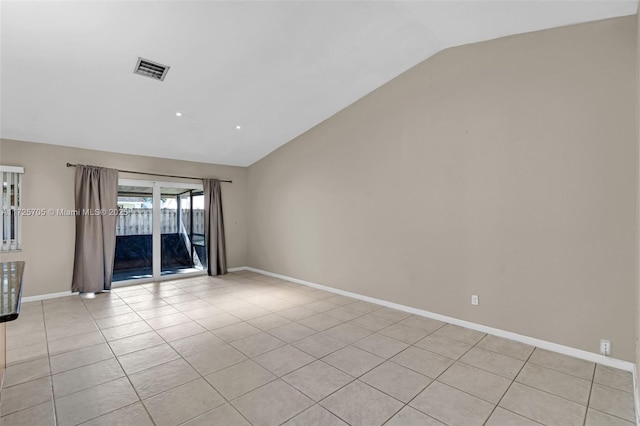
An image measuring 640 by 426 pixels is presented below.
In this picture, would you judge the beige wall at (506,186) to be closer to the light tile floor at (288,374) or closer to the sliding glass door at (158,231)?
the light tile floor at (288,374)

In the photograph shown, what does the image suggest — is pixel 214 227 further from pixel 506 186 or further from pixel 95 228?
pixel 506 186

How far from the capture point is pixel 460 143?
11.5 feet

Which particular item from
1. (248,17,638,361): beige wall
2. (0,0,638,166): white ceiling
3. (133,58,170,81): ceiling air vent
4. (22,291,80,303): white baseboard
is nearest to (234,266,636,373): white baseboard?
(248,17,638,361): beige wall

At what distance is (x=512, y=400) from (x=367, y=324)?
1.66 m

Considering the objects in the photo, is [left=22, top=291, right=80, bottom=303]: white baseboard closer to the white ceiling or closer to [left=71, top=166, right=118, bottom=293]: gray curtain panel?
[left=71, top=166, right=118, bottom=293]: gray curtain panel

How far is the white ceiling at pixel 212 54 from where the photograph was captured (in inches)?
101

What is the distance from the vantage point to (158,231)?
18.9ft

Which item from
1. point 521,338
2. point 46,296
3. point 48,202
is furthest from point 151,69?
point 521,338

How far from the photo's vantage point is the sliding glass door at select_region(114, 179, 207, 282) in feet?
18.3

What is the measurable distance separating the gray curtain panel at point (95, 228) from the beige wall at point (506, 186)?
12.6ft

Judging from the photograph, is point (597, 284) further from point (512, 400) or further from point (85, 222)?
point (85, 222)

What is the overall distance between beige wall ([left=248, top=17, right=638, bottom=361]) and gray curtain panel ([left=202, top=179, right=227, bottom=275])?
290 cm

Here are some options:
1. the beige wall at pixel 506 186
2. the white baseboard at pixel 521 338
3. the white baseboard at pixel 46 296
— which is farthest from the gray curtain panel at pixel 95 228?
the white baseboard at pixel 521 338

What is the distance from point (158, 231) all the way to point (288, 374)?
4475mm
